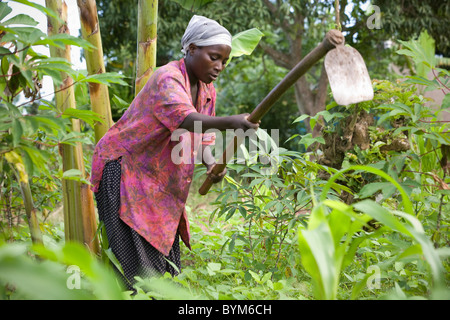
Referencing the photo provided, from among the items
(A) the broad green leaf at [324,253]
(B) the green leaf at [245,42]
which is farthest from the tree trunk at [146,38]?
(A) the broad green leaf at [324,253]

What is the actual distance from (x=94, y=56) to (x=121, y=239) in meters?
0.89

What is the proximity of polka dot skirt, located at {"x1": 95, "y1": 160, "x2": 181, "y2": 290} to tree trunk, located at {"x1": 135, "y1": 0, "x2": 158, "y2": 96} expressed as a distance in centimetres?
64

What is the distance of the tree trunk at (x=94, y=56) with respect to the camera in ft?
6.97

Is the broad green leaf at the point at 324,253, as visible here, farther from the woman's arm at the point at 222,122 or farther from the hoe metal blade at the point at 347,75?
the woman's arm at the point at 222,122

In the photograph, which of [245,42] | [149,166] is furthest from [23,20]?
[245,42]

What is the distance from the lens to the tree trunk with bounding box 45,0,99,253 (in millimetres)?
2057

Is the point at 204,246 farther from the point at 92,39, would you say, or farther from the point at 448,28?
the point at 448,28

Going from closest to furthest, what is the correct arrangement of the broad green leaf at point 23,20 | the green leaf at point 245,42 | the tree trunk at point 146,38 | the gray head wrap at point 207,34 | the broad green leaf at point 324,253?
the broad green leaf at point 324,253
the broad green leaf at point 23,20
the gray head wrap at point 207,34
the tree trunk at point 146,38
the green leaf at point 245,42

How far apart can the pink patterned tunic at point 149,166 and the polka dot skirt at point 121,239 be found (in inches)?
1.5
